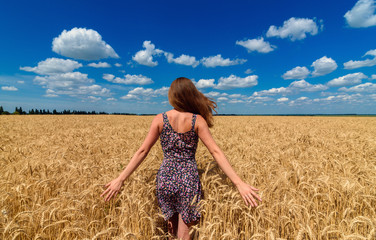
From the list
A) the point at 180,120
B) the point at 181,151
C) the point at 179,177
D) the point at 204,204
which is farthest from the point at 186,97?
the point at 204,204

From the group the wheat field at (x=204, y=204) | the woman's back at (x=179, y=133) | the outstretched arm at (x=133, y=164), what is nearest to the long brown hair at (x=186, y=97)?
the woman's back at (x=179, y=133)

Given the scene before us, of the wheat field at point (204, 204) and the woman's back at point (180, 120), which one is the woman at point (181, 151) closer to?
the woman's back at point (180, 120)

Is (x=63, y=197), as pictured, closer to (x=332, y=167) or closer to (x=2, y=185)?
(x=2, y=185)

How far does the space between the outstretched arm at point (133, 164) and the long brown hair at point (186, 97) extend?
32 centimetres

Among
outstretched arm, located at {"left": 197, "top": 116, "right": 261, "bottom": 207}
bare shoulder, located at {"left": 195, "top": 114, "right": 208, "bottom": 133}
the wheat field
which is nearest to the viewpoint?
the wheat field

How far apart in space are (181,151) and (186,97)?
2.50 ft

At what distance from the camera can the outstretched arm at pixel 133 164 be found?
249 centimetres

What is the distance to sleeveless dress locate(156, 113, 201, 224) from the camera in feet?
8.61

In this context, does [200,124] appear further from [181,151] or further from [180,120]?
[181,151]

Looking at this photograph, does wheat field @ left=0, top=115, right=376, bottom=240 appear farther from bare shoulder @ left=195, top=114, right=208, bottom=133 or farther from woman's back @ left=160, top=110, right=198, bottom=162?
bare shoulder @ left=195, top=114, right=208, bottom=133

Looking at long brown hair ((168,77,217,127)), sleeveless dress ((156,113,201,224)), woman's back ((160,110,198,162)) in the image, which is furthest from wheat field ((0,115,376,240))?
long brown hair ((168,77,217,127))

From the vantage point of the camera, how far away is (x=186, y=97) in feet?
8.49

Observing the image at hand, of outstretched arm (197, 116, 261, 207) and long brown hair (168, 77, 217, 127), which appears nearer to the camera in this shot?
outstretched arm (197, 116, 261, 207)

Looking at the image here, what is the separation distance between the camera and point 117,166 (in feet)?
13.0
